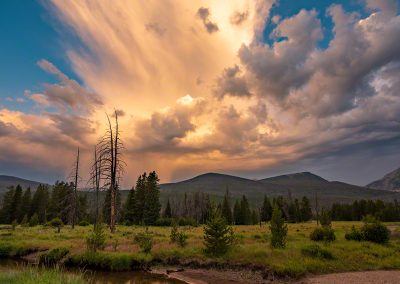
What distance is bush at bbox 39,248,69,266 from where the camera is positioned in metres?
25.9

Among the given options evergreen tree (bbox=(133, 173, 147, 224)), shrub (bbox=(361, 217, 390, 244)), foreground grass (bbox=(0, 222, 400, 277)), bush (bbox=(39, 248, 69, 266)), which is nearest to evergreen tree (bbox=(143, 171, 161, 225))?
evergreen tree (bbox=(133, 173, 147, 224))

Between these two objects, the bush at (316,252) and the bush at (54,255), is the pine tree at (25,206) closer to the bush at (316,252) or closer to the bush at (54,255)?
the bush at (54,255)

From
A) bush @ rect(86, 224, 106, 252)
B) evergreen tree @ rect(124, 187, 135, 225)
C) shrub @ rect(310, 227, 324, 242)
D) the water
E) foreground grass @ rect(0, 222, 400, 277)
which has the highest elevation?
evergreen tree @ rect(124, 187, 135, 225)

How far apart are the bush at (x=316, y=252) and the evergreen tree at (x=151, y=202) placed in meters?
45.8

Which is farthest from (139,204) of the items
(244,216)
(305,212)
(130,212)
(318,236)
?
(305,212)

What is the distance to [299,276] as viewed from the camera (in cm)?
2122

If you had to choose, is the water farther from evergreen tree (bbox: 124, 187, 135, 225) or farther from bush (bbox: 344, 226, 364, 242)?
evergreen tree (bbox: 124, 187, 135, 225)

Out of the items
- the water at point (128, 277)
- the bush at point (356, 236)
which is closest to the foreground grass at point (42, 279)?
the water at point (128, 277)

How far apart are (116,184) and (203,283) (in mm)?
18045

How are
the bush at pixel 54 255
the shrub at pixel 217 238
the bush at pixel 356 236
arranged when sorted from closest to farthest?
the bush at pixel 54 255, the shrub at pixel 217 238, the bush at pixel 356 236

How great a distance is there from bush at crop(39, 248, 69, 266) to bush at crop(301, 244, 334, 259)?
20.9 metres

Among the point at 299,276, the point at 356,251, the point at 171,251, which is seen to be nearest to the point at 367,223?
the point at 356,251

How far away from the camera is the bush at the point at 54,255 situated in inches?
1019

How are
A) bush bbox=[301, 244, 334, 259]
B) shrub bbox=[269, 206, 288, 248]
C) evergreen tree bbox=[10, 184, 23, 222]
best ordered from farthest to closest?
evergreen tree bbox=[10, 184, 23, 222], shrub bbox=[269, 206, 288, 248], bush bbox=[301, 244, 334, 259]
